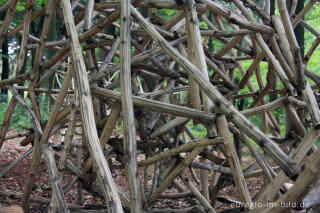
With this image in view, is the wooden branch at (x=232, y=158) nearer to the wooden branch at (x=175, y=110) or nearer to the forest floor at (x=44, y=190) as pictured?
the wooden branch at (x=175, y=110)

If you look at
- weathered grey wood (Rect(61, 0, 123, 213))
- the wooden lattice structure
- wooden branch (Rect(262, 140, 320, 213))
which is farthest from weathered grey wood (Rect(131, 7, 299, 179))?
weathered grey wood (Rect(61, 0, 123, 213))

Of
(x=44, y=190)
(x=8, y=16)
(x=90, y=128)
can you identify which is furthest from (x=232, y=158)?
(x=44, y=190)

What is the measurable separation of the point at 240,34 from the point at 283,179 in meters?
1.13

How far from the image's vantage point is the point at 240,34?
2109mm

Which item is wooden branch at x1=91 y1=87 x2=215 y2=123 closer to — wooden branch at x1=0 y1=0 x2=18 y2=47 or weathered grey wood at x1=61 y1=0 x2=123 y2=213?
weathered grey wood at x1=61 y1=0 x2=123 y2=213

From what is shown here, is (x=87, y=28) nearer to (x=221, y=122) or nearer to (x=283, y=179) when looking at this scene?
(x=221, y=122)

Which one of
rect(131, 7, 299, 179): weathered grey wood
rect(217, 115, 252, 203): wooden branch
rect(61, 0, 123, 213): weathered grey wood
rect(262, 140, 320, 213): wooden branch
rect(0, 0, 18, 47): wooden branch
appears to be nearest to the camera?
rect(262, 140, 320, 213): wooden branch

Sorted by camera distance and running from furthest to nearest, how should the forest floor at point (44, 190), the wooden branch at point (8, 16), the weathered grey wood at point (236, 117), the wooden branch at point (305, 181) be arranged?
the forest floor at point (44, 190), the wooden branch at point (8, 16), the weathered grey wood at point (236, 117), the wooden branch at point (305, 181)

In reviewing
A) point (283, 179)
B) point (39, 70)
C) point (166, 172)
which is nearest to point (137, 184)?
point (283, 179)

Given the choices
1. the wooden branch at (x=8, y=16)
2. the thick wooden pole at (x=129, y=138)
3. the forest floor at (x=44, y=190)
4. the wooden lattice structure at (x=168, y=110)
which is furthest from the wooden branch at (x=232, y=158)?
the wooden branch at (x=8, y=16)

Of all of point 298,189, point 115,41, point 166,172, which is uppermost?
point 115,41

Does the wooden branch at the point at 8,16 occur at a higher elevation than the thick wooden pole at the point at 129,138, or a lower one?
higher

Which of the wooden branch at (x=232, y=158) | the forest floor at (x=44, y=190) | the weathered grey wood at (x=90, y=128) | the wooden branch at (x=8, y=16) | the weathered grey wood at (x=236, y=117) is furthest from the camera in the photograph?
the forest floor at (x=44, y=190)

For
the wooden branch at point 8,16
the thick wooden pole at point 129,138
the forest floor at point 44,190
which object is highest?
the wooden branch at point 8,16
